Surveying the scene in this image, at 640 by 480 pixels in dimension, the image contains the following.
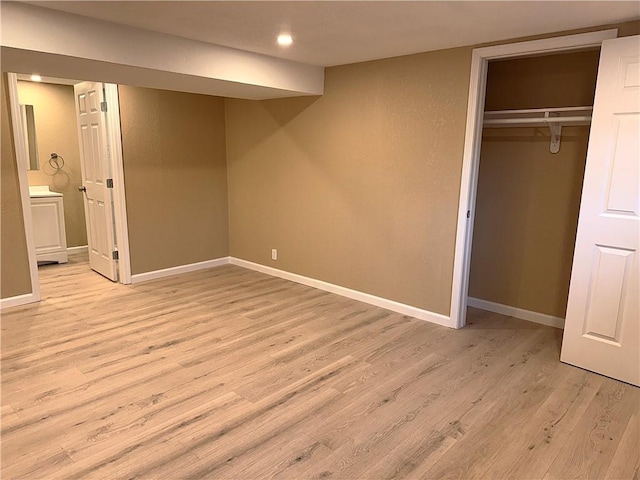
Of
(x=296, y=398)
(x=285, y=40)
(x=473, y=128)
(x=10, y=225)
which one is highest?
(x=285, y=40)

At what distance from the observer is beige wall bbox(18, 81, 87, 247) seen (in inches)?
220

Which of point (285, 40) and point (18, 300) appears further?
point (18, 300)

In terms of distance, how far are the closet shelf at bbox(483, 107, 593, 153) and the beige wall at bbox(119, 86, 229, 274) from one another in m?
3.15

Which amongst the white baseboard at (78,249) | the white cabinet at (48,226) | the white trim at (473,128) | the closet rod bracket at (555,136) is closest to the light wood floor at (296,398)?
the white trim at (473,128)

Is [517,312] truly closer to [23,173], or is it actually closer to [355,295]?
[355,295]

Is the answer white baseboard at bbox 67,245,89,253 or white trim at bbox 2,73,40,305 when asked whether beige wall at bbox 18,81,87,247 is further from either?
white trim at bbox 2,73,40,305

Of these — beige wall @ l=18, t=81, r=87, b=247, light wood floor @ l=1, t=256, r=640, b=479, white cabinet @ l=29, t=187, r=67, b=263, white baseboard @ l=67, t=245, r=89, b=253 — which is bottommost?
light wood floor @ l=1, t=256, r=640, b=479

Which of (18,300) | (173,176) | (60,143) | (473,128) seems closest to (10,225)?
(18,300)

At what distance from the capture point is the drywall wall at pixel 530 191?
3.43m

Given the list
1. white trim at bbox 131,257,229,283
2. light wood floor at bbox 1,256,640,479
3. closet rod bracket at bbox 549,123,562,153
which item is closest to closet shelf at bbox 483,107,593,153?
closet rod bracket at bbox 549,123,562,153

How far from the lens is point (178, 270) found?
5.12 meters

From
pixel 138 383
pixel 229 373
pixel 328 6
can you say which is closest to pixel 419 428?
pixel 229 373

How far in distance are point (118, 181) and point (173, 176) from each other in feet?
2.11

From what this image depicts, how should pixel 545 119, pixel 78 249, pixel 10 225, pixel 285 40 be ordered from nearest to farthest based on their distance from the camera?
1. pixel 285 40
2. pixel 545 119
3. pixel 10 225
4. pixel 78 249
